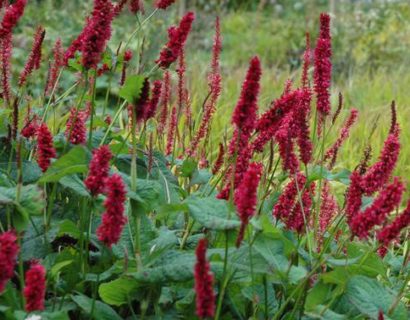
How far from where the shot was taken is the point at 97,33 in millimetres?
1920

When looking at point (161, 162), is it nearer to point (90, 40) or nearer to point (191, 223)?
point (191, 223)

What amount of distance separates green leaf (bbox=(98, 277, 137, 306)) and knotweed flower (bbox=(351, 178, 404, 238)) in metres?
0.55

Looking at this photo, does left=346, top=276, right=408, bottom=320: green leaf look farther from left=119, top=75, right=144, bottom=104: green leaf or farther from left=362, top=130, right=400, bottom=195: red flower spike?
left=119, top=75, right=144, bottom=104: green leaf

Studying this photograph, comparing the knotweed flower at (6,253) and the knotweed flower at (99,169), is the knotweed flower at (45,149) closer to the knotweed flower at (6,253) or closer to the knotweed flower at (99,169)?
the knotweed flower at (99,169)

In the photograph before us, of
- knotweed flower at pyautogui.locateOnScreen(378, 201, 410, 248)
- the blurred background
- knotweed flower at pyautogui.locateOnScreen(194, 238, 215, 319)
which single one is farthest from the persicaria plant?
the blurred background

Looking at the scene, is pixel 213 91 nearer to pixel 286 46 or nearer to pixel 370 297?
pixel 370 297

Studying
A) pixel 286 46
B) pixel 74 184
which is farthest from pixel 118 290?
pixel 286 46

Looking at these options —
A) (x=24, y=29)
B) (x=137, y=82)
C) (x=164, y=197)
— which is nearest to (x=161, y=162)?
(x=164, y=197)

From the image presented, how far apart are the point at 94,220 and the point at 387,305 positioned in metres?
0.81

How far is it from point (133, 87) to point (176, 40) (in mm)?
267

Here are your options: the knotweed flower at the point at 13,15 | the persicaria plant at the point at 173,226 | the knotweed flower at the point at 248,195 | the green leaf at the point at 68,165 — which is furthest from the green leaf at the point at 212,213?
the knotweed flower at the point at 13,15

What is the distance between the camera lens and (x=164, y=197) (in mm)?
2383

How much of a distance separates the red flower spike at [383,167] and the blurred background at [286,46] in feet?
9.33

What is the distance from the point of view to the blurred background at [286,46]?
5914 mm
